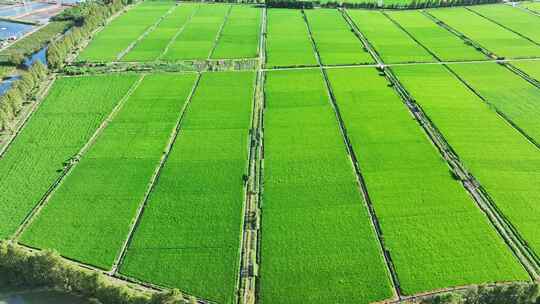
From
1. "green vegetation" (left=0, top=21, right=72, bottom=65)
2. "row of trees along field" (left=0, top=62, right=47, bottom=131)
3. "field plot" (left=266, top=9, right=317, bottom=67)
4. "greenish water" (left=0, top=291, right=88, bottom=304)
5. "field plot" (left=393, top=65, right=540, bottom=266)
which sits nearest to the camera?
"greenish water" (left=0, top=291, right=88, bottom=304)

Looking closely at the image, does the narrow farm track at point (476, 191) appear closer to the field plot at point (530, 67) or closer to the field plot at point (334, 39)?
the field plot at point (334, 39)

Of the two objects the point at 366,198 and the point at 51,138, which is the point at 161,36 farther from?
the point at 366,198

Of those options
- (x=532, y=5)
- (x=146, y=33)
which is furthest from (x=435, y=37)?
(x=146, y=33)

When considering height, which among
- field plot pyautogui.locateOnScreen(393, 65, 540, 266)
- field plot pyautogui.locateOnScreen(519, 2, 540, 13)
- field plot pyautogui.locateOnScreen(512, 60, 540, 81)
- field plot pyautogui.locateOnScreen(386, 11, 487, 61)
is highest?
field plot pyautogui.locateOnScreen(519, 2, 540, 13)

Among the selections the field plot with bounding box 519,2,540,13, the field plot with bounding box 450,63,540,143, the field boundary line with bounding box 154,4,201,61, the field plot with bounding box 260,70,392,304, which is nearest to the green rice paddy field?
the field plot with bounding box 260,70,392,304

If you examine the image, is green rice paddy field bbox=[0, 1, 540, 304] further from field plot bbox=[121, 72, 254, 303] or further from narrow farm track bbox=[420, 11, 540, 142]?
narrow farm track bbox=[420, 11, 540, 142]

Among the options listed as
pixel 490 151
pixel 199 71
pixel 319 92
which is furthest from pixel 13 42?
pixel 490 151
